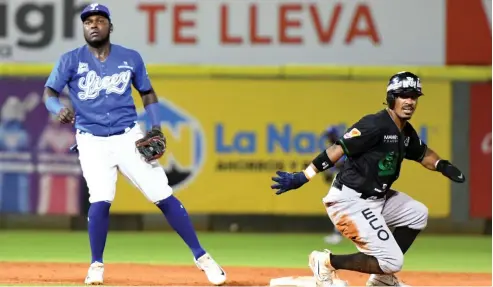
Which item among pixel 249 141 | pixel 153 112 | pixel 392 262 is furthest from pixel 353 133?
pixel 249 141

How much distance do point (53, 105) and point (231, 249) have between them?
14.7 ft

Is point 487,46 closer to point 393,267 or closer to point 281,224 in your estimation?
point 281,224

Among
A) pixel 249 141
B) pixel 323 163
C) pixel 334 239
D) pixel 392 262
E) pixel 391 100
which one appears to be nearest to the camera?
pixel 392 262

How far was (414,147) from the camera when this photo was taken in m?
8.31

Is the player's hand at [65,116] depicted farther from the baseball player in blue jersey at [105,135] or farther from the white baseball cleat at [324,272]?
the white baseball cleat at [324,272]

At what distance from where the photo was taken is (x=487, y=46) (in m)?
15.1

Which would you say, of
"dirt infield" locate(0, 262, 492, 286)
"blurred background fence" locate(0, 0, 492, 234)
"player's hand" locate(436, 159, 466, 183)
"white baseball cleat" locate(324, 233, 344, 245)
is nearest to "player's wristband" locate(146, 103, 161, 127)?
"dirt infield" locate(0, 262, 492, 286)

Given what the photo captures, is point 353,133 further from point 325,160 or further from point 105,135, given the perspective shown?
point 105,135

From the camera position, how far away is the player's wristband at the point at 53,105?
27.7ft

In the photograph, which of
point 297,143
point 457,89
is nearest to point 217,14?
point 297,143

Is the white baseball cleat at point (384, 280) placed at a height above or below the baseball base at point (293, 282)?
above

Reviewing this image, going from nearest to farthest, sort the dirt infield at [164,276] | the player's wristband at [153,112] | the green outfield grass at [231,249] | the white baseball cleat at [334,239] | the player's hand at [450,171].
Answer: the player's hand at [450,171]
the dirt infield at [164,276]
the player's wristband at [153,112]
the green outfield grass at [231,249]
the white baseball cleat at [334,239]

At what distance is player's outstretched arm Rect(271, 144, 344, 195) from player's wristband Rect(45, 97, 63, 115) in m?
1.66

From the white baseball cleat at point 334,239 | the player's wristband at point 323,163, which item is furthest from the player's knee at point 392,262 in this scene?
the white baseball cleat at point 334,239
